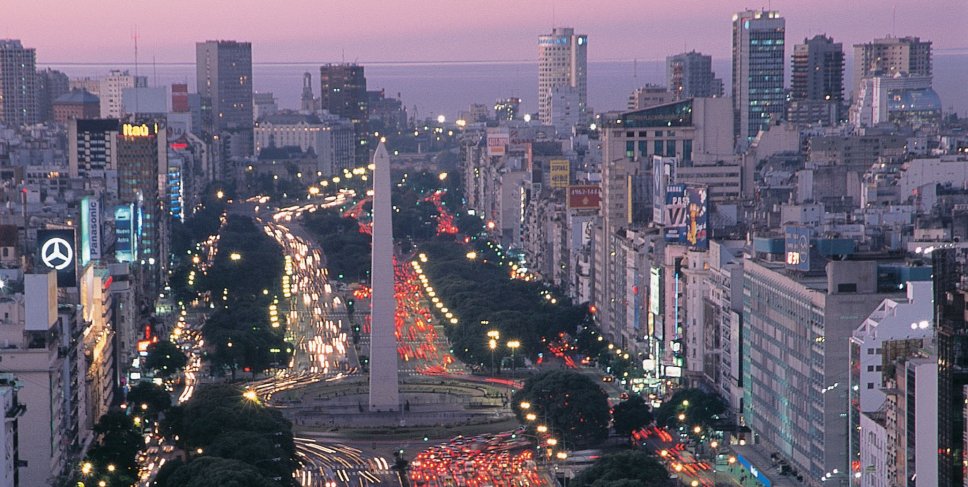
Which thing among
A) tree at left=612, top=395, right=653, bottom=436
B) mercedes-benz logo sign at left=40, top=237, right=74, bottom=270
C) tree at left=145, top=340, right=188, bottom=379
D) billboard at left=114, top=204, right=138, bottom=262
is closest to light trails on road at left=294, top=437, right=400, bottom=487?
tree at left=612, top=395, right=653, bottom=436

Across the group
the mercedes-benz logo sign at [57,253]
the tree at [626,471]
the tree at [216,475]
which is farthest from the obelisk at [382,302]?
the tree at [216,475]

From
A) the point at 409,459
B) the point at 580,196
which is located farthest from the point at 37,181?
the point at 409,459

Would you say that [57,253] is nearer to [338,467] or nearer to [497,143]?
[338,467]

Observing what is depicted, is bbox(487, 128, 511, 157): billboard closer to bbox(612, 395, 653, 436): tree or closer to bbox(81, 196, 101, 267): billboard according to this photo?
bbox(81, 196, 101, 267): billboard

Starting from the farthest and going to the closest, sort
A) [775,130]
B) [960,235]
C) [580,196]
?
[775,130] → [580,196] → [960,235]

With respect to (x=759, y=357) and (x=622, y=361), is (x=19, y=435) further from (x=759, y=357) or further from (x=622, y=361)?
(x=622, y=361)

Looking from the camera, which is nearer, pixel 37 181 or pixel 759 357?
pixel 759 357

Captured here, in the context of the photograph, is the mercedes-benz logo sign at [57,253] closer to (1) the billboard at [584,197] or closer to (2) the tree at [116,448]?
(2) the tree at [116,448]

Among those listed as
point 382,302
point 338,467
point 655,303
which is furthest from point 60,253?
point 655,303
